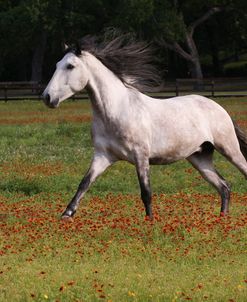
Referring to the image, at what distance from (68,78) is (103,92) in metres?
0.66

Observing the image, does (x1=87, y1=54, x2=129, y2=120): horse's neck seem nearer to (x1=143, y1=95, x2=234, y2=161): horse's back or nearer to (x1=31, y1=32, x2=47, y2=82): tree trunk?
(x1=143, y1=95, x2=234, y2=161): horse's back

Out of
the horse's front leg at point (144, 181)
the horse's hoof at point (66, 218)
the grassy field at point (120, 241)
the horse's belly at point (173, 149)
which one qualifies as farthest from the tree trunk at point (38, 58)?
the horse's hoof at point (66, 218)

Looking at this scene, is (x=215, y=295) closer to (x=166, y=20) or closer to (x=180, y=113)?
(x=180, y=113)

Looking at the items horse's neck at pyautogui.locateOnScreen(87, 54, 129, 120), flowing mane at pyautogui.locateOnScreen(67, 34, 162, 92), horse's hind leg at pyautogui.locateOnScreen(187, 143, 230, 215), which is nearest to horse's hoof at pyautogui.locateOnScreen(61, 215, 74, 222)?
horse's neck at pyautogui.locateOnScreen(87, 54, 129, 120)

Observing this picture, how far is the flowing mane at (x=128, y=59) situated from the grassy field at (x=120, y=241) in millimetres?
1998

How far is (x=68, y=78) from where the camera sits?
13719mm

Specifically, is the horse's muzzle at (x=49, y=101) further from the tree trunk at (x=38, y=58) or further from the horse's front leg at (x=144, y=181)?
the tree trunk at (x=38, y=58)

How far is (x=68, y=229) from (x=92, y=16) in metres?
60.6

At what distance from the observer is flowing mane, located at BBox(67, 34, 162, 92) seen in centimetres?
1439

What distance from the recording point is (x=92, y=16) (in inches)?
2840

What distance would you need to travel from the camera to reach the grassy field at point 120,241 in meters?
9.47

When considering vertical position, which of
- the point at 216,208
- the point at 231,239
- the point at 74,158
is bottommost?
the point at 74,158

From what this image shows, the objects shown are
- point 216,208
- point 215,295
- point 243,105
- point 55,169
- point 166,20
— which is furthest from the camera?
point 166,20

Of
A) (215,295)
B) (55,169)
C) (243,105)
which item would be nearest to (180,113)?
(215,295)
